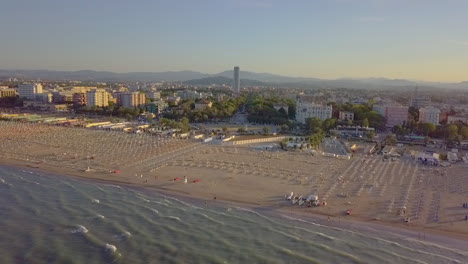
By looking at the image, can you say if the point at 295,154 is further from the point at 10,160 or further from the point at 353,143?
the point at 10,160

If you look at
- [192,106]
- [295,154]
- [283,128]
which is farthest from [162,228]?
[192,106]

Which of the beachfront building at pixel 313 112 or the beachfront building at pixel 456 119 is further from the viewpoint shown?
the beachfront building at pixel 313 112

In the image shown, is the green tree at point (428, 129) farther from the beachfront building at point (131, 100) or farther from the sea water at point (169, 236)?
the beachfront building at point (131, 100)

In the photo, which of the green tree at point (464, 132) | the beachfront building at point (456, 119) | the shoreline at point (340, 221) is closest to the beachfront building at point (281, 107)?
the beachfront building at point (456, 119)

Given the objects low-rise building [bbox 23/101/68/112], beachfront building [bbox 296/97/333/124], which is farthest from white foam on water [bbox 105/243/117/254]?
low-rise building [bbox 23/101/68/112]

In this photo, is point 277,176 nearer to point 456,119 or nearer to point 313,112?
point 313,112

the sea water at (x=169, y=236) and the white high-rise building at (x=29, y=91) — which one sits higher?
the white high-rise building at (x=29, y=91)
